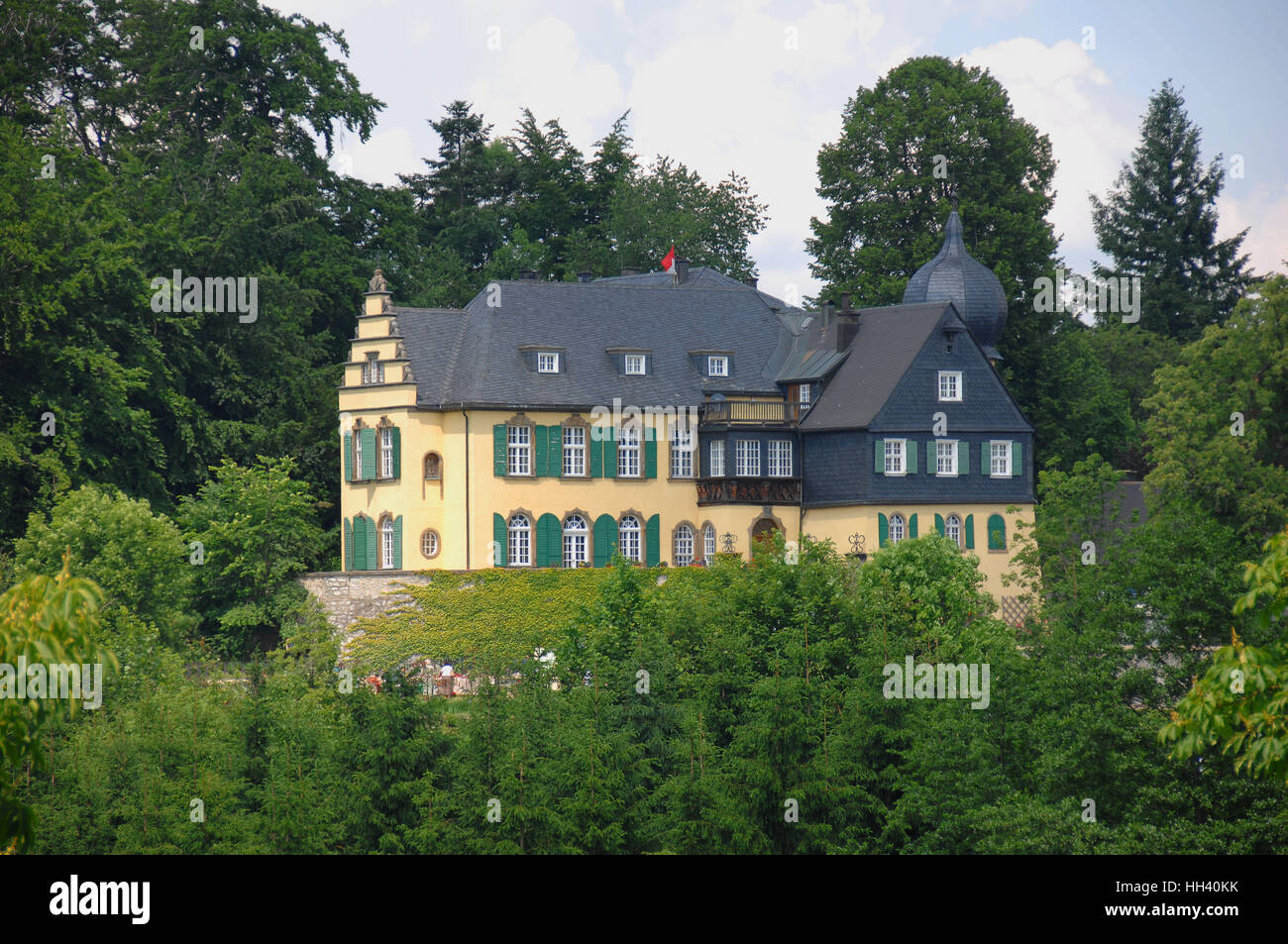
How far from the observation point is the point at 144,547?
138 feet

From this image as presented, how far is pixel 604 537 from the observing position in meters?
49.3

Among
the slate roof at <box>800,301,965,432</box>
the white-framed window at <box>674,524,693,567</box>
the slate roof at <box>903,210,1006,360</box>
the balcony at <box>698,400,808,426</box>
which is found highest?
the slate roof at <box>903,210,1006,360</box>

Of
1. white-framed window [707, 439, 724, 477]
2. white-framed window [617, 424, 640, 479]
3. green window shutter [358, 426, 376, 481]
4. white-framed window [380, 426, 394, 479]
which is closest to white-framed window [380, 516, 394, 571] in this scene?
white-framed window [380, 426, 394, 479]

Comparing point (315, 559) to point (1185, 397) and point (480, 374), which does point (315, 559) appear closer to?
point (480, 374)

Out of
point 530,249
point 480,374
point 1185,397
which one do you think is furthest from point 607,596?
point 530,249

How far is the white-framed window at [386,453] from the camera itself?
48281 millimetres

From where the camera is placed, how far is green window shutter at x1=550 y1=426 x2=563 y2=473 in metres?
49.0

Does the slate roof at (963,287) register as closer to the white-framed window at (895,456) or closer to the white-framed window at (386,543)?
the white-framed window at (895,456)

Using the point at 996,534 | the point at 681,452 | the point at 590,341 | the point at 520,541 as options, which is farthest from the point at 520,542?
the point at 996,534

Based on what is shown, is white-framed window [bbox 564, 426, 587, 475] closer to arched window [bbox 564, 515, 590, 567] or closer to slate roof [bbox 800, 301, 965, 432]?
arched window [bbox 564, 515, 590, 567]

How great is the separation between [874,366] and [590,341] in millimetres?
7910

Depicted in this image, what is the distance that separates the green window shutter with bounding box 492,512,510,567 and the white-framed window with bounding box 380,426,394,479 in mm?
2974

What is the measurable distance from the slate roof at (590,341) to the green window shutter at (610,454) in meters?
0.89

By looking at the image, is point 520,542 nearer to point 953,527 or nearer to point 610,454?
point 610,454
